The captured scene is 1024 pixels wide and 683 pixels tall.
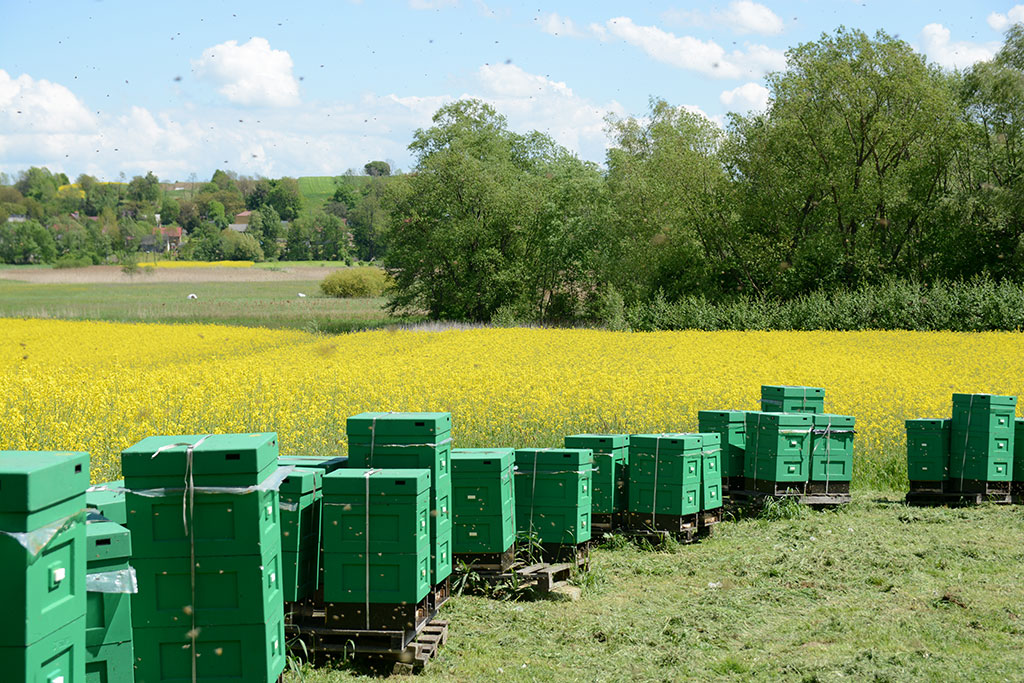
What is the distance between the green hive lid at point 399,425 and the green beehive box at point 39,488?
3.39m

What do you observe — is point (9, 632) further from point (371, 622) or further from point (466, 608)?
point (466, 608)

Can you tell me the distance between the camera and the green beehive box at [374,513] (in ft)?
21.5

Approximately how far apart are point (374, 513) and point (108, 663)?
235 cm

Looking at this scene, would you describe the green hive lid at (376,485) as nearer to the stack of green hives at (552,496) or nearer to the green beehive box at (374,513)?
the green beehive box at (374,513)

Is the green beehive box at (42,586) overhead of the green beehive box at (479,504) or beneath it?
overhead

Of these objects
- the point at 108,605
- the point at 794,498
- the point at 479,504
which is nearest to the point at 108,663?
the point at 108,605

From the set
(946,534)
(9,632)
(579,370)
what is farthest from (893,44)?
(9,632)

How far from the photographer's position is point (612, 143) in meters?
61.5

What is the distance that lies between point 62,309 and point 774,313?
127 ft

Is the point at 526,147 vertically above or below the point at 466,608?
above

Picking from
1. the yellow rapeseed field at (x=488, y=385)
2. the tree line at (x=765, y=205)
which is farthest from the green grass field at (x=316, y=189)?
the yellow rapeseed field at (x=488, y=385)

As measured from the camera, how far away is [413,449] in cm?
747

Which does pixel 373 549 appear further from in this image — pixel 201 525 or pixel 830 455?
pixel 830 455

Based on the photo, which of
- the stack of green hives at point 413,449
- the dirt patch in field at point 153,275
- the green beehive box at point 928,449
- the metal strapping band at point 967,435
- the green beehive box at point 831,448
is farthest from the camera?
the dirt patch in field at point 153,275
